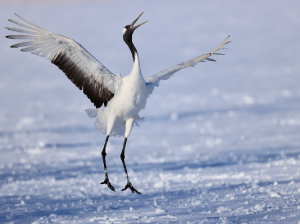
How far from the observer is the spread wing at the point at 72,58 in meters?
9.42

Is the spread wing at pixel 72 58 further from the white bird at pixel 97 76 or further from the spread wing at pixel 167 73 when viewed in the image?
the spread wing at pixel 167 73

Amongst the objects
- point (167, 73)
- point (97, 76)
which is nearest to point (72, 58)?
point (97, 76)

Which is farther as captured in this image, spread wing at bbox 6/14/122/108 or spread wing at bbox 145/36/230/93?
spread wing at bbox 145/36/230/93

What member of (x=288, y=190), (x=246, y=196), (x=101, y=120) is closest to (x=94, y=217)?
(x=101, y=120)

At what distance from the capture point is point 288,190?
12.0 metres

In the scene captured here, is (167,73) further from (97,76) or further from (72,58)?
(72,58)

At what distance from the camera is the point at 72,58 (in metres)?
9.56

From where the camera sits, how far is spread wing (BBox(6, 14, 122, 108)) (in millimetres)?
9422

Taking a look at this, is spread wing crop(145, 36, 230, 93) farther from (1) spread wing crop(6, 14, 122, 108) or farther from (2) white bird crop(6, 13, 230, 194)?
(1) spread wing crop(6, 14, 122, 108)

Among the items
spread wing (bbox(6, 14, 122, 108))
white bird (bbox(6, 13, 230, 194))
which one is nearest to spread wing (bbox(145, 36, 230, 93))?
white bird (bbox(6, 13, 230, 194))

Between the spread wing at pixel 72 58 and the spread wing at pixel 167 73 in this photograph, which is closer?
the spread wing at pixel 72 58

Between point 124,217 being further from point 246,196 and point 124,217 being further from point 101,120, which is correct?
point 246,196

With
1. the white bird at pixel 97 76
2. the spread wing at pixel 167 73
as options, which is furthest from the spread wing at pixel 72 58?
the spread wing at pixel 167 73

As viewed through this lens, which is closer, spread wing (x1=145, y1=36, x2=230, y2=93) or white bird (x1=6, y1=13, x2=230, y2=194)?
white bird (x1=6, y1=13, x2=230, y2=194)
